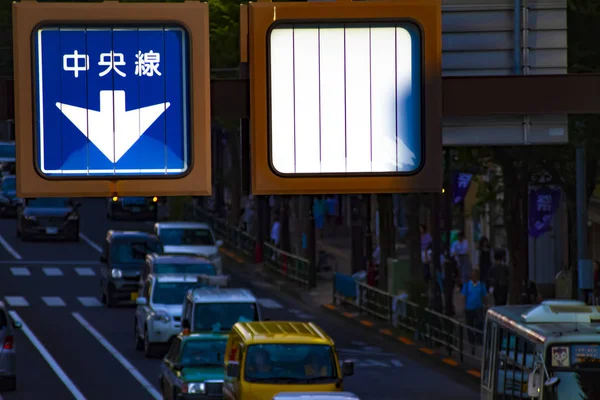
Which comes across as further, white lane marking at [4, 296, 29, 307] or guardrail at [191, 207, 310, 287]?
guardrail at [191, 207, 310, 287]

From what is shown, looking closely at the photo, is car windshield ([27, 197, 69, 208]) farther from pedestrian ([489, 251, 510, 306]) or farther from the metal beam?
the metal beam

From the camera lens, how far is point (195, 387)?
25.0 meters

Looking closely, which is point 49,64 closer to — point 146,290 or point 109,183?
point 109,183

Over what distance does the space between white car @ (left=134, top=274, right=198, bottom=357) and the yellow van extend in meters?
10.2

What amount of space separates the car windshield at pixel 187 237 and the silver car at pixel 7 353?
20037 millimetres

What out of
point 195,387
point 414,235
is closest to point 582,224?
point 195,387

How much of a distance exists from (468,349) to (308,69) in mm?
25593

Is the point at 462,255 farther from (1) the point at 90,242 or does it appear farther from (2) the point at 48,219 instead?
(1) the point at 90,242

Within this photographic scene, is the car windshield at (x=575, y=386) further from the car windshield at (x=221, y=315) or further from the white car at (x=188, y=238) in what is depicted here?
the white car at (x=188, y=238)

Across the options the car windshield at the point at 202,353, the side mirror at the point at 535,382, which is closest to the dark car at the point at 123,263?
the car windshield at the point at 202,353

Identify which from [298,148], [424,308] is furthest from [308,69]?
[424,308]

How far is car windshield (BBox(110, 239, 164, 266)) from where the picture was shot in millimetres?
43406

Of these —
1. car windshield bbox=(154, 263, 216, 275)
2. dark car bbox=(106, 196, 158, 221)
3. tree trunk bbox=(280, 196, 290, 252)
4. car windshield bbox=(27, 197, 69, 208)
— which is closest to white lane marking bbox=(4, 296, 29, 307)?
car windshield bbox=(154, 263, 216, 275)

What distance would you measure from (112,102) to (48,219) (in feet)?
172
